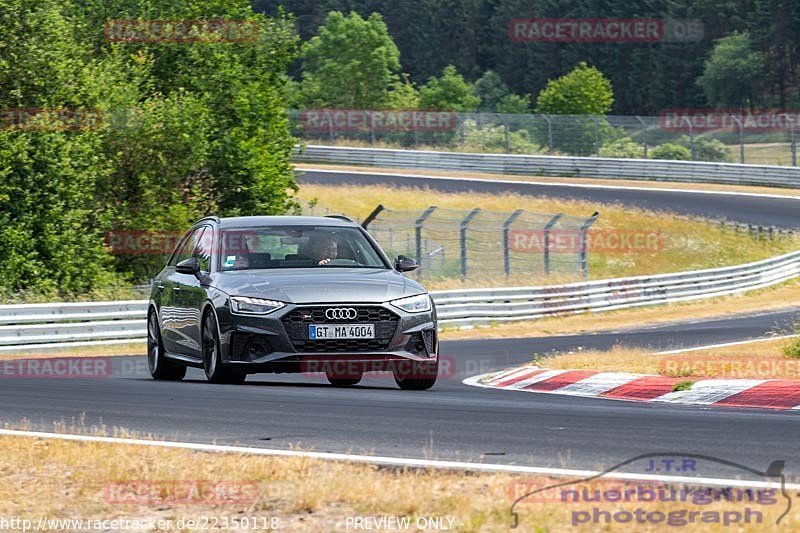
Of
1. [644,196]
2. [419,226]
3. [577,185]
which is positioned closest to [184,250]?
[419,226]

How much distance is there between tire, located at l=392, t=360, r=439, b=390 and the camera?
1191 cm

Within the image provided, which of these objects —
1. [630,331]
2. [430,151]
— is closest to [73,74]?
[630,331]

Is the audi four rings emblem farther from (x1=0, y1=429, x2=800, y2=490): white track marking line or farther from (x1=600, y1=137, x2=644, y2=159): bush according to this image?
(x1=600, y1=137, x2=644, y2=159): bush

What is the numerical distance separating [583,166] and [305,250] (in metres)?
47.4

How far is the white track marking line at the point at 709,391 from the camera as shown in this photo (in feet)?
38.1

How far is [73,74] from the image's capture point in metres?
29.2

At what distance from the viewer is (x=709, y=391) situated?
A: 11820 millimetres

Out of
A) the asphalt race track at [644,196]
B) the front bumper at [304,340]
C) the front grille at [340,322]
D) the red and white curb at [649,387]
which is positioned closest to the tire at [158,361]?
the front bumper at [304,340]

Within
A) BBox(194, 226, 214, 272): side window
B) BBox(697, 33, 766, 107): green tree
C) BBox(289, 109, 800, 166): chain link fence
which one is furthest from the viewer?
BBox(697, 33, 766, 107): green tree

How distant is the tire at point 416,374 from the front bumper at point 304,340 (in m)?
0.21

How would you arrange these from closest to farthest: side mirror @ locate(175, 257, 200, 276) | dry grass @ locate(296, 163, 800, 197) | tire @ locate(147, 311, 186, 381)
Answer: side mirror @ locate(175, 257, 200, 276)
tire @ locate(147, 311, 186, 381)
dry grass @ locate(296, 163, 800, 197)

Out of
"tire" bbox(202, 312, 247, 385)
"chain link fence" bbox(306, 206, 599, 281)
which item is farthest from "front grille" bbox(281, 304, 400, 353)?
"chain link fence" bbox(306, 206, 599, 281)

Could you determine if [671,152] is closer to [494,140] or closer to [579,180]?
[579,180]

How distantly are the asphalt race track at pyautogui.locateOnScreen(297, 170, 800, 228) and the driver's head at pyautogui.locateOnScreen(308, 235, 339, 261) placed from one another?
3414cm
